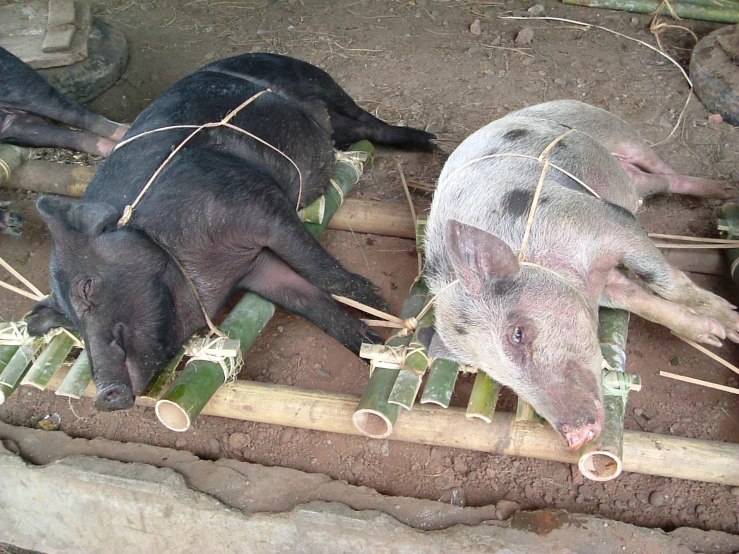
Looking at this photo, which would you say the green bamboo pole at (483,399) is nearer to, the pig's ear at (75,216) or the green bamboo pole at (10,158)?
the pig's ear at (75,216)

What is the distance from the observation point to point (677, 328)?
3049 millimetres

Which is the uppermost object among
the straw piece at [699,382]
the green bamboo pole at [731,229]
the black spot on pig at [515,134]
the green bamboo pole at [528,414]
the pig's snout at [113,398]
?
the black spot on pig at [515,134]

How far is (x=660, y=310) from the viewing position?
3061 mm

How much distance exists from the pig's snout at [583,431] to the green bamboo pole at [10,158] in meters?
3.71

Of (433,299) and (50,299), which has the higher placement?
(50,299)

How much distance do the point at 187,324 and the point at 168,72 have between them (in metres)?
3.24

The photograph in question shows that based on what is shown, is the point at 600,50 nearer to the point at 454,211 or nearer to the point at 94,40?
the point at 454,211

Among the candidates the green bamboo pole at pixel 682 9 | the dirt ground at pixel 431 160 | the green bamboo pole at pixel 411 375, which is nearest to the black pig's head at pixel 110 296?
the dirt ground at pixel 431 160

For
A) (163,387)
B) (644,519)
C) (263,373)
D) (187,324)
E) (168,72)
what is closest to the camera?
(644,519)

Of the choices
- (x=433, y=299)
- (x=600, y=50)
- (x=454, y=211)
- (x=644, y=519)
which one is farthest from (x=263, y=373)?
(x=600, y=50)

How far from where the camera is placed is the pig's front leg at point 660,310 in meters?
2.98

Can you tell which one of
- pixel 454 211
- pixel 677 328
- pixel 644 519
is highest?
pixel 454 211

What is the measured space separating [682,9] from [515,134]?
2.98 m

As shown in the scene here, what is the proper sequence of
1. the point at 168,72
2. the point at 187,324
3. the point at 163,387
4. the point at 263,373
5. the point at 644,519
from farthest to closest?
the point at 168,72
the point at 263,373
the point at 187,324
the point at 163,387
the point at 644,519
